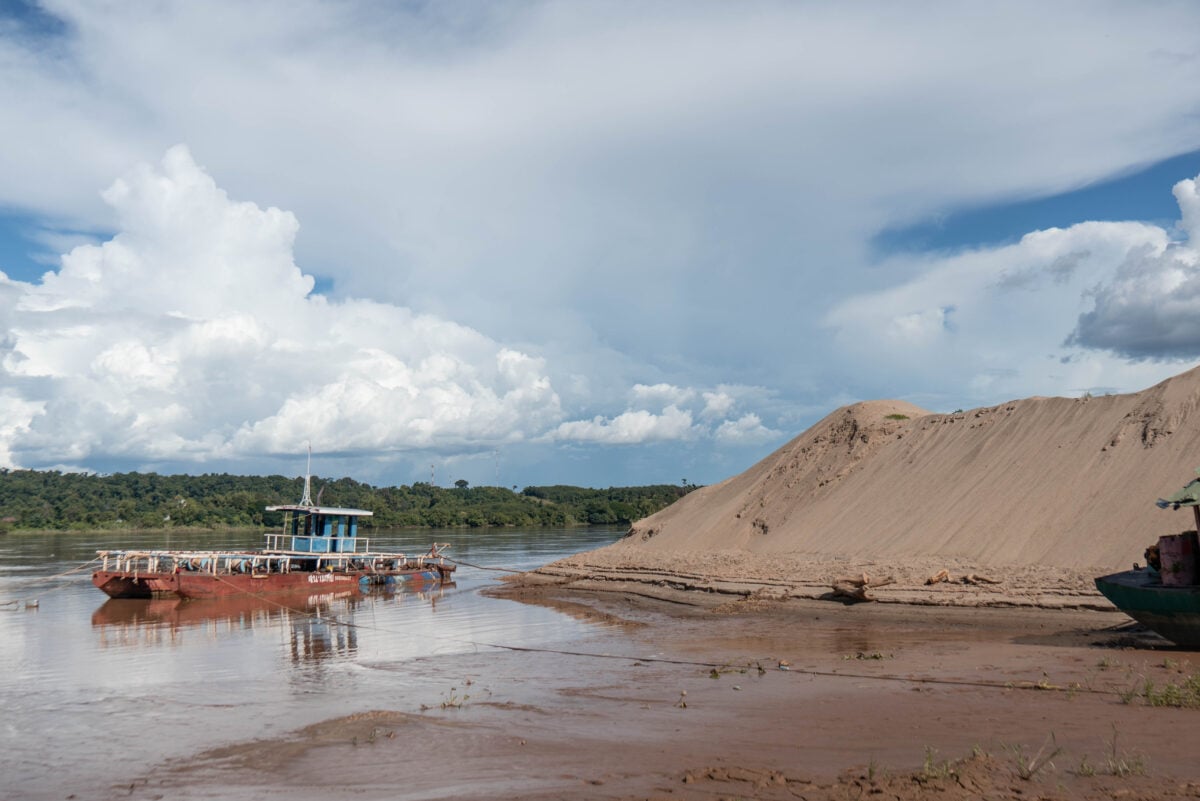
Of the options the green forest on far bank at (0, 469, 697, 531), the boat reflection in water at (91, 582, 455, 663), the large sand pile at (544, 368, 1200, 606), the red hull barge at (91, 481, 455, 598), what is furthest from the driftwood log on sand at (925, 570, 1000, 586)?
the green forest on far bank at (0, 469, 697, 531)

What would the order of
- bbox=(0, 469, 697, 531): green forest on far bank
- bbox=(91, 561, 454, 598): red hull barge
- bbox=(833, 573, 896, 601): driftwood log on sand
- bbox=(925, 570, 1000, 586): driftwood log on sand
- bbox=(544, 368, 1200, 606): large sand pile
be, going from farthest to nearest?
1. bbox=(0, 469, 697, 531): green forest on far bank
2. bbox=(91, 561, 454, 598): red hull barge
3. bbox=(544, 368, 1200, 606): large sand pile
4. bbox=(833, 573, 896, 601): driftwood log on sand
5. bbox=(925, 570, 1000, 586): driftwood log on sand

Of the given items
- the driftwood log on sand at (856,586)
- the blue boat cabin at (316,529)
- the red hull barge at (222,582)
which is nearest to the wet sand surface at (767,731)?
the driftwood log on sand at (856,586)

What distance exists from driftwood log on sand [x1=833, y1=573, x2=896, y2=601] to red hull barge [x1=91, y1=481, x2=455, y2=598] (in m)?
22.9

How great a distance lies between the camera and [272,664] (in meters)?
18.8

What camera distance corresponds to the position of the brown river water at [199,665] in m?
11.6

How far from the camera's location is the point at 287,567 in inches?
1439

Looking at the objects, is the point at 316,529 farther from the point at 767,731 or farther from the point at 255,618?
the point at 767,731

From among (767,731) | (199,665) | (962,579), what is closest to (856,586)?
(962,579)

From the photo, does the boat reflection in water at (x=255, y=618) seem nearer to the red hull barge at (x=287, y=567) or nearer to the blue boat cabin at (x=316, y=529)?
the red hull barge at (x=287, y=567)

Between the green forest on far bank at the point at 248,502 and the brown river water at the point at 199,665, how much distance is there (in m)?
70.0

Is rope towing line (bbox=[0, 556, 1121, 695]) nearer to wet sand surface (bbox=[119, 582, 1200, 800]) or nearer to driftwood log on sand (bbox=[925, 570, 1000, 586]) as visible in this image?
wet sand surface (bbox=[119, 582, 1200, 800])

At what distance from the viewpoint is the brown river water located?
1162 cm

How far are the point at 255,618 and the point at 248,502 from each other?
89043 mm

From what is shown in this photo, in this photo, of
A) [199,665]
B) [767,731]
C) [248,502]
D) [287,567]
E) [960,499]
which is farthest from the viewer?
[248,502]
